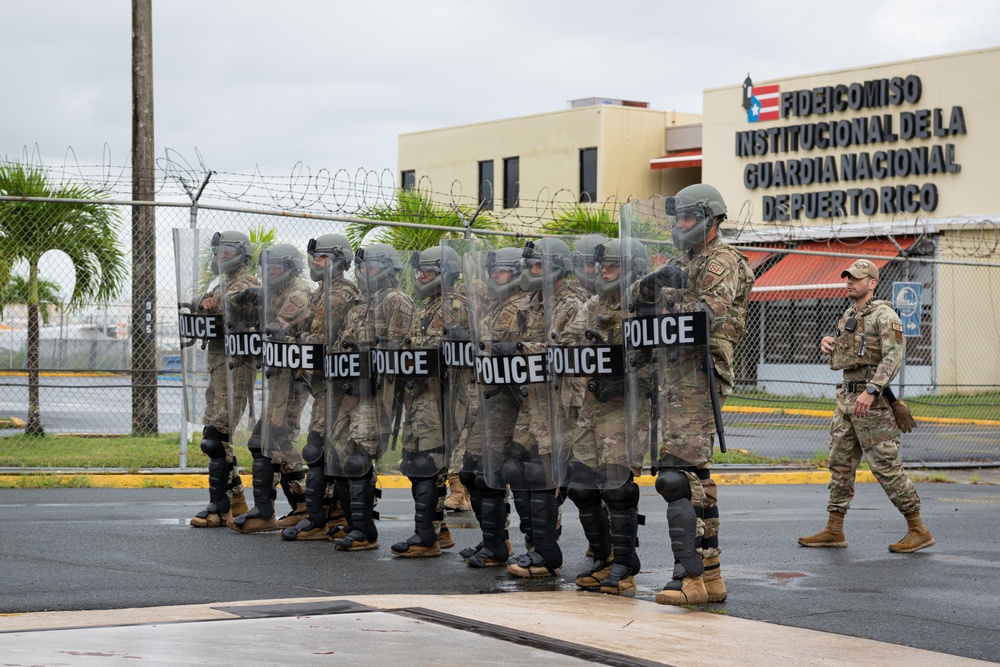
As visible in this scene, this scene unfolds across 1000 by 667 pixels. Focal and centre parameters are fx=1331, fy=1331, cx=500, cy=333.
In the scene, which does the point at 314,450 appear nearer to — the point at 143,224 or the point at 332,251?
the point at 332,251

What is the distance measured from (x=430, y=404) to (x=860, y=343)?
3.05 m

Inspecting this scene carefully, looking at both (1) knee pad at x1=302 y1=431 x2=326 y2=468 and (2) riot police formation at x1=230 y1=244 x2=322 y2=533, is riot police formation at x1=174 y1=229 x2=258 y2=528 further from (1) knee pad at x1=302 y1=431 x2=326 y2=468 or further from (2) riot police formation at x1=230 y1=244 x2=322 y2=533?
(1) knee pad at x1=302 y1=431 x2=326 y2=468

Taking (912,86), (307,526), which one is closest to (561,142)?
(912,86)

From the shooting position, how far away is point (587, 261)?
7676 millimetres

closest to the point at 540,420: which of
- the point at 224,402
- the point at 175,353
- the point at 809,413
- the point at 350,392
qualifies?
the point at 350,392

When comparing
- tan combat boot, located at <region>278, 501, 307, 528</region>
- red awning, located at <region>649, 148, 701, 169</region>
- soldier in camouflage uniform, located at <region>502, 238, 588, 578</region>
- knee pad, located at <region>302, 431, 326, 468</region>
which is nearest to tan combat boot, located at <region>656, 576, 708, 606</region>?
soldier in camouflage uniform, located at <region>502, 238, 588, 578</region>

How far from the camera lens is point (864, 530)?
1028 cm

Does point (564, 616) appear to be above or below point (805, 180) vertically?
below

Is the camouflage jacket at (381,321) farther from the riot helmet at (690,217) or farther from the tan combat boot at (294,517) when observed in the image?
the riot helmet at (690,217)

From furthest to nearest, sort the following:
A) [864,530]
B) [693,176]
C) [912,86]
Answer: [693,176] → [912,86] → [864,530]

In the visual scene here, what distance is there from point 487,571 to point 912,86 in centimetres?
2299

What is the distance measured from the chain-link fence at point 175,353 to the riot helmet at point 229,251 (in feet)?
1.49

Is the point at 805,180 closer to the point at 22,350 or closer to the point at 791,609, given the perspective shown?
the point at 22,350

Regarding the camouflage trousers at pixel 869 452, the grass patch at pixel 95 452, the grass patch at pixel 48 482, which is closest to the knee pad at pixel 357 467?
the camouflage trousers at pixel 869 452
